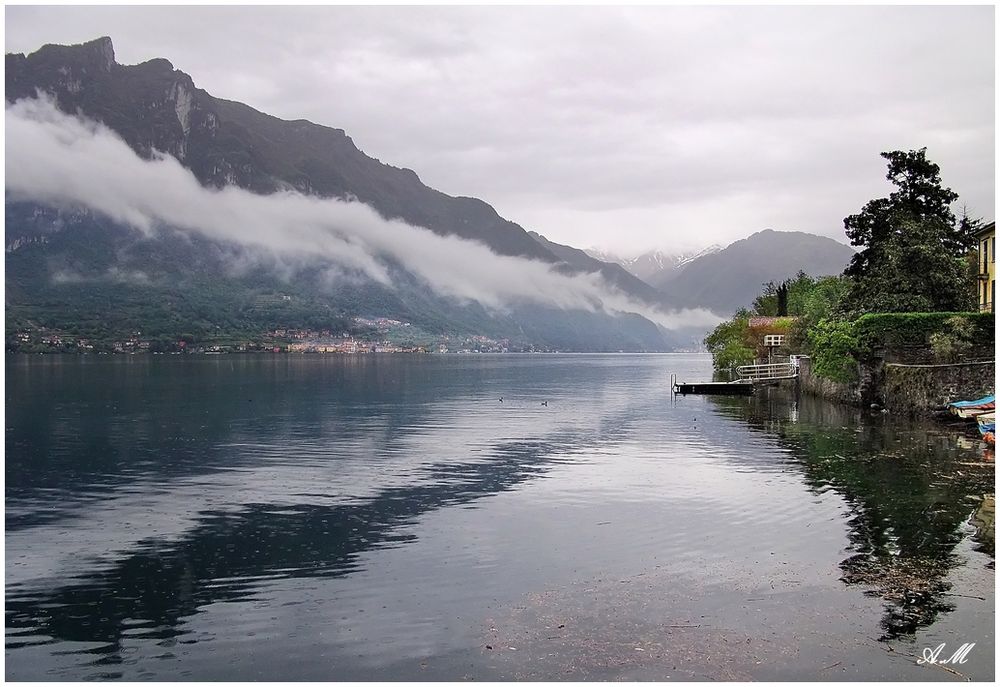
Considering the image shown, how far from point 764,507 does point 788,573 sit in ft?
30.0

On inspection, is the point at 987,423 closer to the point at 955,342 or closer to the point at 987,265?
the point at 955,342

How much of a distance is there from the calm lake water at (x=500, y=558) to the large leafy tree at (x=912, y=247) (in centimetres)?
2184

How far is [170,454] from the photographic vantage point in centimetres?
4766

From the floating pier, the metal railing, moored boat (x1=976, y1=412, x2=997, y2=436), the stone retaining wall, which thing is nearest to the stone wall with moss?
the stone retaining wall

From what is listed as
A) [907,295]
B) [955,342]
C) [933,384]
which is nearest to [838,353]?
[907,295]

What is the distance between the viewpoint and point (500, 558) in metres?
24.8

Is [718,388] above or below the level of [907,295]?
A: below

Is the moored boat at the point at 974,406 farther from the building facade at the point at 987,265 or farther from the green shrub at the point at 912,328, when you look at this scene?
the building facade at the point at 987,265

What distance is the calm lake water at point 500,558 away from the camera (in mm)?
17312

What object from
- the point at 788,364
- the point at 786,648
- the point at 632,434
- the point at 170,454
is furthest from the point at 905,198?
the point at 786,648

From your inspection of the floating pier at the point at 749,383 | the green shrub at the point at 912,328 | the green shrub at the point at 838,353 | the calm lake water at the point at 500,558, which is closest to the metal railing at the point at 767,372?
the floating pier at the point at 749,383

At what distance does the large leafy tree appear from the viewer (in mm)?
70438

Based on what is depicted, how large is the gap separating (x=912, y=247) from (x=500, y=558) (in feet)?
190

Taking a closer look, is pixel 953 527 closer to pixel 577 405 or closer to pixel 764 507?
pixel 764 507
